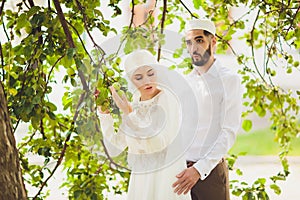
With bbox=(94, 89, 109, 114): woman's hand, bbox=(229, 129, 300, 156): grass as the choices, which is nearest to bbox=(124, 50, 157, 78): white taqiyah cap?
bbox=(94, 89, 109, 114): woman's hand

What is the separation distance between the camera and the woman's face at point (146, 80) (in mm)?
1660

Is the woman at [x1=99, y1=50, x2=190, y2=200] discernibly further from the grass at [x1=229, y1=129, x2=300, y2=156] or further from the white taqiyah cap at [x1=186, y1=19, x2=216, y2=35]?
the grass at [x1=229, y1=129, x2=300, y2=156]

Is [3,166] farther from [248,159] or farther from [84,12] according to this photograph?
[248,159]

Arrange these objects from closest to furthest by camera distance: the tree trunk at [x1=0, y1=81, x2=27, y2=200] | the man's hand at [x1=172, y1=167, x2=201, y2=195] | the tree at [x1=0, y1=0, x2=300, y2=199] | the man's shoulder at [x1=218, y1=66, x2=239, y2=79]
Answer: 1. the tree trunk at [x1=0, y1=81, x2=27, y2=200]
2. the tree at [x1=0, y1=0, x2=300, y2=199]
3. the man's hand at [x1=172, y1=167, x2=201, y2=195]
4. the man's shoulder at [x1=218, y1=66, x2=239, y2=79]

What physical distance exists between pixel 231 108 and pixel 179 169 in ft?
0.80

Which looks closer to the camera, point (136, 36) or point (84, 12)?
point (84, 12)

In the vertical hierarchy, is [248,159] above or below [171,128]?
above

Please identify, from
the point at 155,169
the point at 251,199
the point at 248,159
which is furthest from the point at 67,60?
the point at 248,159

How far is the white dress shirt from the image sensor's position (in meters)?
1.81

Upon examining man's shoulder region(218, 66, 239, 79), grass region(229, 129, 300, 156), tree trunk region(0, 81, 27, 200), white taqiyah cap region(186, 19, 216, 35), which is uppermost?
grass region(229, 129, 300, 156)

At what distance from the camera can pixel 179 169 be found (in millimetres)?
1764

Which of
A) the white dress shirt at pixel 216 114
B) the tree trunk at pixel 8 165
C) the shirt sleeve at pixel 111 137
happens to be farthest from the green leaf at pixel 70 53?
the white dress shirt at pixel 216 114

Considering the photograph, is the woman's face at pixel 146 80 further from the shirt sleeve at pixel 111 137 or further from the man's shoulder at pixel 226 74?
the man's shoulder at pixel 226 74

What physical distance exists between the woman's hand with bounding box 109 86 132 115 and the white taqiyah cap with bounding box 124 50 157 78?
100 millimetres
